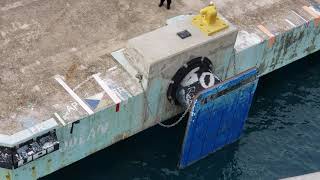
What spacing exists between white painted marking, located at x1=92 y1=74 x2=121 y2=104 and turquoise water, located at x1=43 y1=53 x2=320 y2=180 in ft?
15.1

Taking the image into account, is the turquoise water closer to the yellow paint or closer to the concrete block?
the concrete block

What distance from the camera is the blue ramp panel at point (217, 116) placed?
2739cm

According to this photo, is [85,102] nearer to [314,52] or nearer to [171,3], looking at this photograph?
[171,3]

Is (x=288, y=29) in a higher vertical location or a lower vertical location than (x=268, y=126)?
higher

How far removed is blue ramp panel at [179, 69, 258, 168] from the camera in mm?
27391

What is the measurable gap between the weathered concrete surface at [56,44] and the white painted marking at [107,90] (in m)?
0.32

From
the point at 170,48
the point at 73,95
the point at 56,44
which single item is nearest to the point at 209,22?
the point at 170,48

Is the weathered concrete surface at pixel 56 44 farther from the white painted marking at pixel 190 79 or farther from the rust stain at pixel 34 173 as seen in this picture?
the white painted marking at pixel 190 79

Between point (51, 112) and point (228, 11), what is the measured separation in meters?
12.1

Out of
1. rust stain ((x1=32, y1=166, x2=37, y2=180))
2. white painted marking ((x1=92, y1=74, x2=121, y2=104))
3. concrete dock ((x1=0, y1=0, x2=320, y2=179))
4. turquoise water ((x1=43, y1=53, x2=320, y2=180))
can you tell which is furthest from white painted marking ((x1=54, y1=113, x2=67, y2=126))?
turquoise water ((x1=43, y1=53, x2=320, y2=180))

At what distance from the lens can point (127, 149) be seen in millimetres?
30250

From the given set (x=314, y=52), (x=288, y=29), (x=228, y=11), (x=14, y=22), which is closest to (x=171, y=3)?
(x=228, y=11)

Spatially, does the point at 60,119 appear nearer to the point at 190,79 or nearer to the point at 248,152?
the point at 190,79

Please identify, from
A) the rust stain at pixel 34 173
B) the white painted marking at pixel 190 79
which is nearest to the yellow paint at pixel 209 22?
the white painted marking at pixel 190 79
